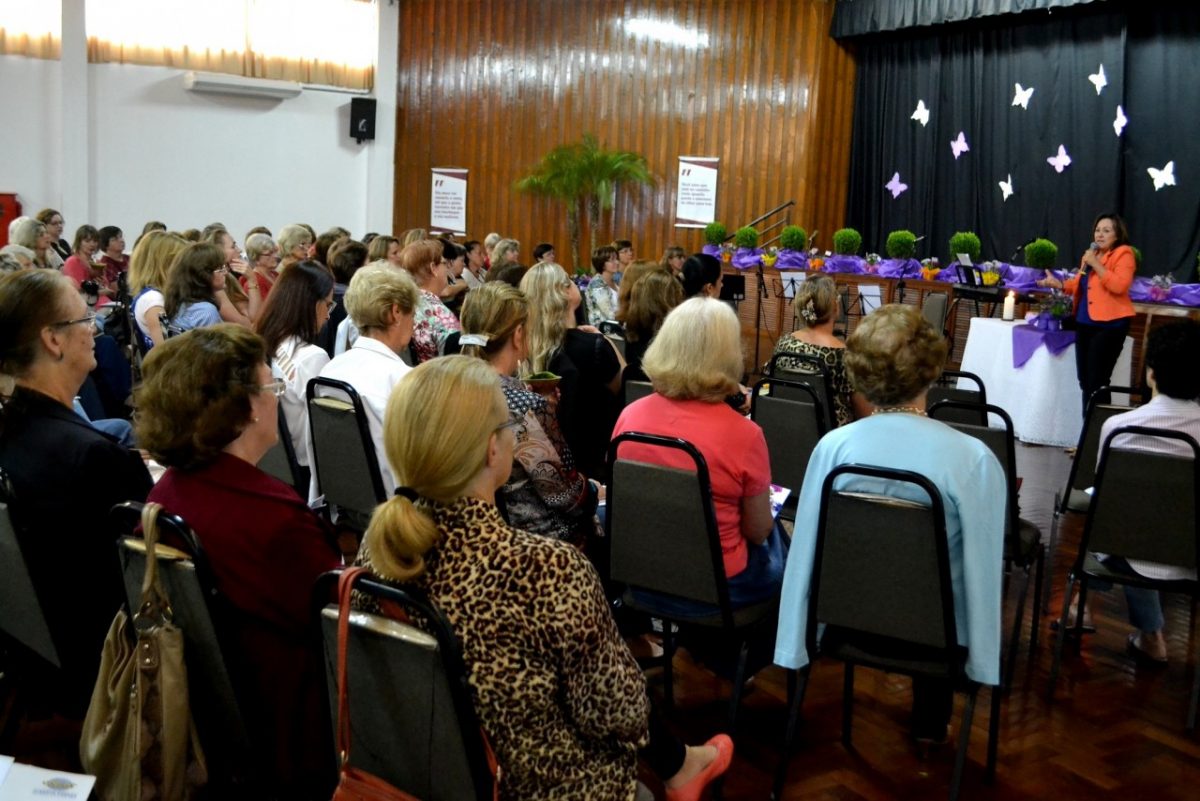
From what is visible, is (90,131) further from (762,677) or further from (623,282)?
(762,677)

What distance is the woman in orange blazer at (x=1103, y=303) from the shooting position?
7.41 m

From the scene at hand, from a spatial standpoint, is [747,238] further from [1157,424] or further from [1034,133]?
[1157,424]

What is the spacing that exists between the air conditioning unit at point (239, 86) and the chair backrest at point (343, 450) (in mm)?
11401

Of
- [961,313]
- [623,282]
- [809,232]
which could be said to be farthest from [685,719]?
[809,232]

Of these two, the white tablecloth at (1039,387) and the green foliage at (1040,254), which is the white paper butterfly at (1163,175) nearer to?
the green foliage at (1040,254)

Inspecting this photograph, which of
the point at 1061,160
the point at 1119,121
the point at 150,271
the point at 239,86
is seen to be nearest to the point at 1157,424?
the point at 150,271

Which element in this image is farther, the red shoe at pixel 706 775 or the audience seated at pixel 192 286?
the audience seated at pixel 192 286

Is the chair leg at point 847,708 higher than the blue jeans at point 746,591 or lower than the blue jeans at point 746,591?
lower

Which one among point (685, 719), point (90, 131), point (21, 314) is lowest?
point (685, 719)

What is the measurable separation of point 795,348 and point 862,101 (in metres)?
9.05

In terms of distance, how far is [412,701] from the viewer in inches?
66.1

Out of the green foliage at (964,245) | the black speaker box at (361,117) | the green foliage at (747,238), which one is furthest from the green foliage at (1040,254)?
the black speaker box at (361,117)

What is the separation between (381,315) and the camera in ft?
12.4

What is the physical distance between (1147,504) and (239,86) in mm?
13089
